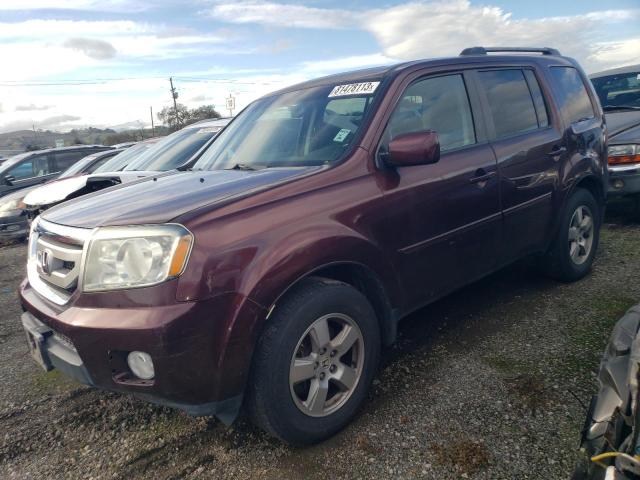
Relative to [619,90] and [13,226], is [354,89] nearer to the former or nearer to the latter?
[619,90]

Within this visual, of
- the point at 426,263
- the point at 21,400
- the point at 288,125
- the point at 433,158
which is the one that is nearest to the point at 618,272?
the point at 426,263

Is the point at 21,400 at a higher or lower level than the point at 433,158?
lower

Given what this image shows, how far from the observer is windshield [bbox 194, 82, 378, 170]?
9.12ft

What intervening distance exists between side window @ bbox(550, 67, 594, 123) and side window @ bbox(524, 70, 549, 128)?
0.22 meters

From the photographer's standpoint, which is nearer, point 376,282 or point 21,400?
point 376,282

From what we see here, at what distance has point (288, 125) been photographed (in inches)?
125

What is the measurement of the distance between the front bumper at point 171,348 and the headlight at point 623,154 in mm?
5245

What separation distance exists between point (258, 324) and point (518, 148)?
92.6 inches

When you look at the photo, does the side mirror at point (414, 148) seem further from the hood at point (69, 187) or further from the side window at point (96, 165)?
the side window at point (96, 165)

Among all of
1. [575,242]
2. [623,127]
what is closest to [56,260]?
[575,242]

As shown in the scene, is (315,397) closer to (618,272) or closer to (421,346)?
(421,346)

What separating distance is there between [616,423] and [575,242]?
3.01 metres

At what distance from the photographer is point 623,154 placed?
5.58 meters

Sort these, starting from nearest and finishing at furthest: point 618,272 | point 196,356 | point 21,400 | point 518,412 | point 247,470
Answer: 1. point 196,356
2. point 247,470
3. point 518,412
4. point 21,400
5. point 618,272
